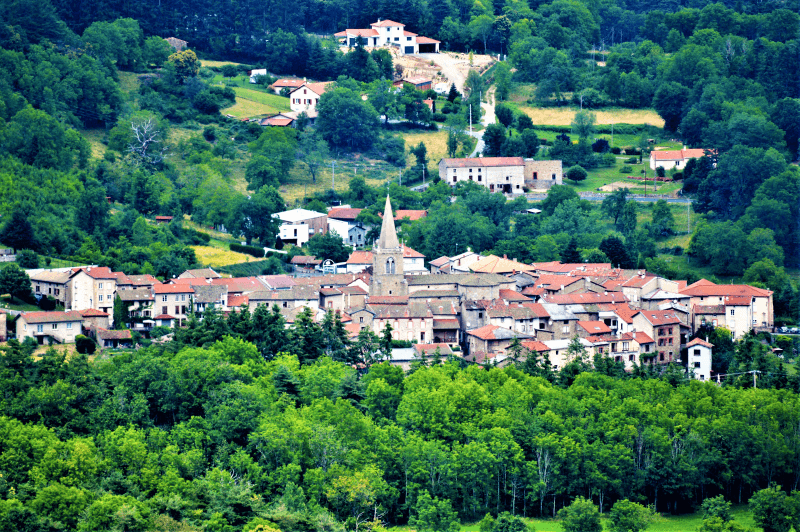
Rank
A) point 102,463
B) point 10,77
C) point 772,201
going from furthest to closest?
point 10,77 → point 772,201 → point 102,463

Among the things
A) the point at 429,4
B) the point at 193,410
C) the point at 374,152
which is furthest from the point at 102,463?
the point at 429,4

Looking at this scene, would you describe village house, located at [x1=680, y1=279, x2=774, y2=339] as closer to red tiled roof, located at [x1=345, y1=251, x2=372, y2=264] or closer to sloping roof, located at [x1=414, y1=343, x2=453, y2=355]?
sloping roof, located at [x1=414, y1=343, x2=453, y2=355]

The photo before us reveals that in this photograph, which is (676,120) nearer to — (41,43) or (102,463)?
(41,43)

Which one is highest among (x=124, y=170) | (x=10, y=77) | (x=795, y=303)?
(x=10, y=77)

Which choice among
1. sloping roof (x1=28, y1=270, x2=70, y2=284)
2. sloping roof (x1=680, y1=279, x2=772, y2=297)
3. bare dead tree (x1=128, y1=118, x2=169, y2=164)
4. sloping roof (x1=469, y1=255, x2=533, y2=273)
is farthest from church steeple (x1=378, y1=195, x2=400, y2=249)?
bare dead tree (x1=128, y1=118, x2=169, y2=164)

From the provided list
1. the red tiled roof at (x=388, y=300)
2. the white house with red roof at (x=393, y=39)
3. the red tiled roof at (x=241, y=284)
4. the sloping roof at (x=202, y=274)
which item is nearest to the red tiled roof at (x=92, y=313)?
the red tiled roof at (x=241, y=284)

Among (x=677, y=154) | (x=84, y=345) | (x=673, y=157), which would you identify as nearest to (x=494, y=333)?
(x=84, y=345)
